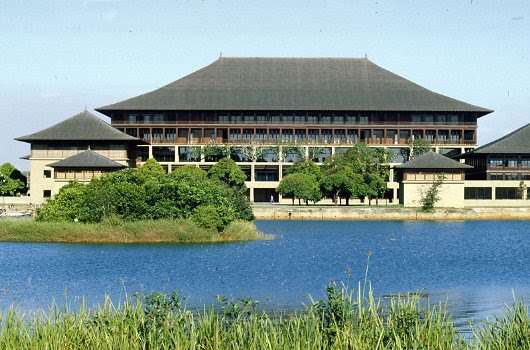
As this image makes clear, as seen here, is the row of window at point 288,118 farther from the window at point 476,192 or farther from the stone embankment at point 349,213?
the stone embankment at point 349,213

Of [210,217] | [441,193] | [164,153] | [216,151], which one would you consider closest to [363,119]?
[216,151]

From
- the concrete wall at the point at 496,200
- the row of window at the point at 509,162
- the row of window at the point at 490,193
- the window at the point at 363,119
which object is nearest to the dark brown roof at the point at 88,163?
the concrete wall at the point at 496,200

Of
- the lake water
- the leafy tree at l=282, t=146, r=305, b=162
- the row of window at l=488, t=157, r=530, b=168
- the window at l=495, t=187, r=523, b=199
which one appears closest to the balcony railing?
Result: the leafy tree at l=282, t=146, r=305, b=162

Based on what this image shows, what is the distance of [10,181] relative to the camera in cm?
8312

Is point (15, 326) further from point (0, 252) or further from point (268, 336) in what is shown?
point (0, 252)

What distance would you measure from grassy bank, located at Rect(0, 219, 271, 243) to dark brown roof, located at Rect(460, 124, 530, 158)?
44.6 m

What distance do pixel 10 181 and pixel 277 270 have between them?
59.6 m

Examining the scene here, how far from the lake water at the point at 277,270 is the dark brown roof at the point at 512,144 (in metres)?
33.7

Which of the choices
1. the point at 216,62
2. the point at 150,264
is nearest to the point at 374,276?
the point at 150,264

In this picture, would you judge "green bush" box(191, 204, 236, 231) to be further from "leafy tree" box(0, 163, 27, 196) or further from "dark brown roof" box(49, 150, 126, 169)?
"leafy tree" box(0, 163, 27, 196)

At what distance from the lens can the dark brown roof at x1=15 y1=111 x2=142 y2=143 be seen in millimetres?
72125

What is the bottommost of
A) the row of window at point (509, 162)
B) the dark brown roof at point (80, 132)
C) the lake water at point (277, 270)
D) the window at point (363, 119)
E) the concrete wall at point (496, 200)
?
the lake water at point (277, 270)

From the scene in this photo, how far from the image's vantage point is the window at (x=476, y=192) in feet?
251

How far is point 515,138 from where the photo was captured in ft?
261
